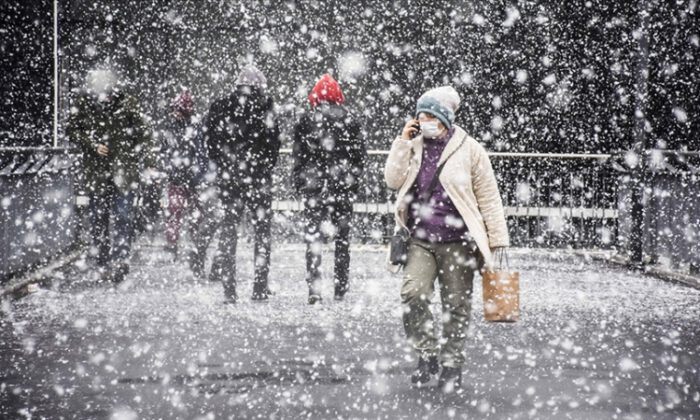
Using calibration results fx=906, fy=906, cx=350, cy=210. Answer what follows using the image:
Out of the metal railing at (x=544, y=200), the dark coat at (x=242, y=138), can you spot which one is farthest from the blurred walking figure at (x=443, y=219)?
the metal railing at (x=544, y=200)

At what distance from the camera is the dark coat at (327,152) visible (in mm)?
8461

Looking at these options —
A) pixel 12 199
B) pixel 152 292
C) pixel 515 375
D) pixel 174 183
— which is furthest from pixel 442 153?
pixel 174 183

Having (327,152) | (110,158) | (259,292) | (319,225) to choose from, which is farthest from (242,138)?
(110,158)

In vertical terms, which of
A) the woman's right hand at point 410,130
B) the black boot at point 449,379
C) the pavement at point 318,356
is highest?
the woman's right hand at point 410,130

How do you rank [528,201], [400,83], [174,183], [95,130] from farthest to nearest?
[400,83]
[528,201]
[174,183]
[95,130]

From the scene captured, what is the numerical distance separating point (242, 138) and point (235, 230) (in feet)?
3.06

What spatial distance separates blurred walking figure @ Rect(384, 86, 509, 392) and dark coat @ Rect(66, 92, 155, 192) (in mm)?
5158

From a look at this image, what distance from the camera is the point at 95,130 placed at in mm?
10031

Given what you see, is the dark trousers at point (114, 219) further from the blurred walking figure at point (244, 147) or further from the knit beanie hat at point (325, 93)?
the knit beanie hat at point (325, 93)

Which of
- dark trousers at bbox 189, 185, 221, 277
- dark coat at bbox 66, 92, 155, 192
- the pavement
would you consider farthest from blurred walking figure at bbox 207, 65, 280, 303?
dark coat at bbox 66, 92, 155, 192

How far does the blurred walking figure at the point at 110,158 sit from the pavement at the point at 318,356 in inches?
18.6

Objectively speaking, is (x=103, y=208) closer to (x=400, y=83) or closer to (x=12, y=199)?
(x=12, y=199)

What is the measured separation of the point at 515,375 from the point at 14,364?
328cm

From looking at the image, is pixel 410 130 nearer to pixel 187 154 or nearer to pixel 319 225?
pixel 319 225
